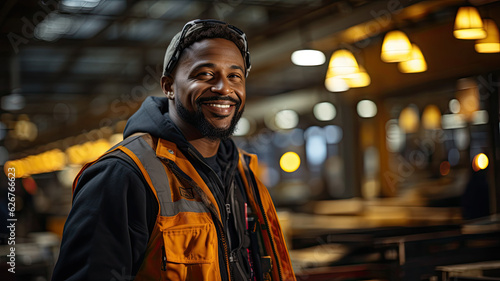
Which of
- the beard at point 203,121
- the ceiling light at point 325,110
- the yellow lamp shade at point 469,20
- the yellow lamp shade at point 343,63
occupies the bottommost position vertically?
the beard at point 203,121

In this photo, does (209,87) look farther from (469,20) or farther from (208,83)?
(469,20)

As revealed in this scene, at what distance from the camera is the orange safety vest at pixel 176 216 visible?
142cm

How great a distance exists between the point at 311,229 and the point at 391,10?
113 inches

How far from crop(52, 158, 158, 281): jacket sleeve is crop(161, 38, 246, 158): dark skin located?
1.06ft

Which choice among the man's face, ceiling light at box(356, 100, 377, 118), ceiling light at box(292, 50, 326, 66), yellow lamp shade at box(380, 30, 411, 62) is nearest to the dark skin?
the man's face

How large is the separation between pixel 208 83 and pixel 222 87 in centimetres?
5

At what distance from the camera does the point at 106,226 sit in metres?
1.32

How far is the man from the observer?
1325 mm

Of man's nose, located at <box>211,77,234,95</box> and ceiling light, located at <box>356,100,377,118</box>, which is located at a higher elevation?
ceiling light, located at <box>356,100,377,118</box>

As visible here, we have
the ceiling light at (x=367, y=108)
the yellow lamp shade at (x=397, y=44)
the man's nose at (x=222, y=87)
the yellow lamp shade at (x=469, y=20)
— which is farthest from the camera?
the ceiling light at (x=367, y=108)

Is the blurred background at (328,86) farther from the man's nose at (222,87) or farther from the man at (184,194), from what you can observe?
the man's nose at (222,87)

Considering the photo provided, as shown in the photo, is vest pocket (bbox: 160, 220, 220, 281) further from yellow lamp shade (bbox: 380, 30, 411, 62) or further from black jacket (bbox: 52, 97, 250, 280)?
yellow lamp shade (bbox: 380, 30, 411, 62)

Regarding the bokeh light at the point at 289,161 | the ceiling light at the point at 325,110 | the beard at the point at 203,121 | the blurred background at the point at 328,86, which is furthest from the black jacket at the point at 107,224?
the bokeh light at the point at 289,161

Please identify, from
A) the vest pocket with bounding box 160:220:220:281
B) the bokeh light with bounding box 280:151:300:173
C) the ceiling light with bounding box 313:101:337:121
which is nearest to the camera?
the vest pocket with bounding box 160:220:220:281
